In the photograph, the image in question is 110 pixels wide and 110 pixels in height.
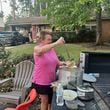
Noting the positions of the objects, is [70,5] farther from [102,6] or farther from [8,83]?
[8,83]

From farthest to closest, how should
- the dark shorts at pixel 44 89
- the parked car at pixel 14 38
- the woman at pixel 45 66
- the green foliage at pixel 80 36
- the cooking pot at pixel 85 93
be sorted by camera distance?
the parked car at pixel 14 38, the green foliage at pixel 80 36, the dark shorts at pixel 44 89, the woman at pixel 45 66, the cooking pot at pixel 85 93

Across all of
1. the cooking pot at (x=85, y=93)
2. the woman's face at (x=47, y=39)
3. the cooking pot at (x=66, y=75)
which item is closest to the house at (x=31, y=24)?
the woman's face at (x=47, y=39)

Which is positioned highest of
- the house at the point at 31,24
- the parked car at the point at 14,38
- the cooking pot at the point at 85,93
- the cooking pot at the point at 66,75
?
the cooking pot at the point at 66,75

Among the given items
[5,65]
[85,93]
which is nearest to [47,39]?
[85,93]

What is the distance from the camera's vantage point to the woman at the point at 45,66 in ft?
14.7

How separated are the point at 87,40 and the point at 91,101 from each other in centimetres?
2694

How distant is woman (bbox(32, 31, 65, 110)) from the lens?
4480mm

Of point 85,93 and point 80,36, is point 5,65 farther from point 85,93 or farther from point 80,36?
point 80,36

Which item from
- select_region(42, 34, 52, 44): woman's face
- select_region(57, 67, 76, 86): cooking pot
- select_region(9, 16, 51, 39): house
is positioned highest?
select_region(42, 34, 52, 44): woman's face

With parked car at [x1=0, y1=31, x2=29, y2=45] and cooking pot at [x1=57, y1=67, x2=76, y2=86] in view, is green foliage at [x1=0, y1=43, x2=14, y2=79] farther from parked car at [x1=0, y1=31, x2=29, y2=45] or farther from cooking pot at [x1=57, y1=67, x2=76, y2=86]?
parked car at [x1=0, y1=31, x2=29, y2=45]

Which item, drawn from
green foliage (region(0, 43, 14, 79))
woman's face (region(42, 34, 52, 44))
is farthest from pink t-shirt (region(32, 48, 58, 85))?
green foliage (region(0, 43, 14, 79))

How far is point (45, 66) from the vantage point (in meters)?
4.57

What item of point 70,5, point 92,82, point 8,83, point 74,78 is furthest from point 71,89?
point 70,5

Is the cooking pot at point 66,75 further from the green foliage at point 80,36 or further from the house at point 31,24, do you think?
the house at point 31,24
